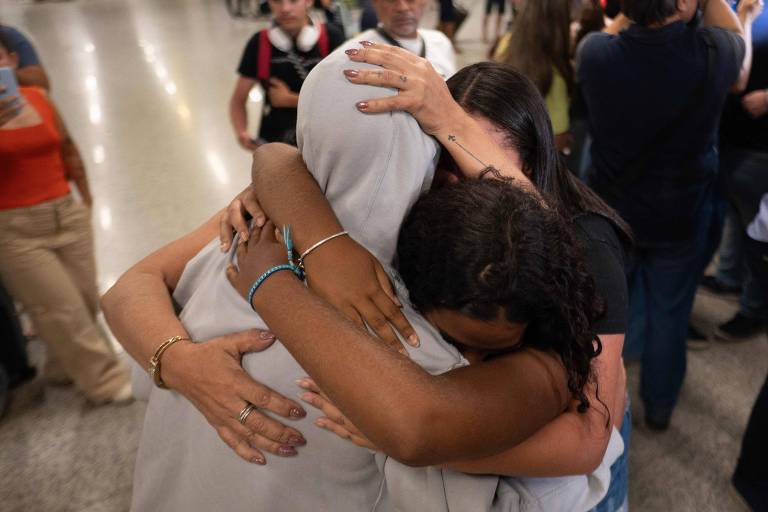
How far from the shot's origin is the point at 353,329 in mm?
697

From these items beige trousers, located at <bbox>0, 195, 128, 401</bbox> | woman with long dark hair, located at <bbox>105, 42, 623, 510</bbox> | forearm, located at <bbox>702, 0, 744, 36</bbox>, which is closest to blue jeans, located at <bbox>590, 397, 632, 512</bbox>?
woman with long dark hair, located at <bbox>105, 42, 623, 510</bbox>

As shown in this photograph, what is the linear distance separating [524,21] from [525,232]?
2029mm

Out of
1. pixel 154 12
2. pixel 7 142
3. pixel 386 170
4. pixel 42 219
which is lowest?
pixel 154 12

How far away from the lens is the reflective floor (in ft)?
6.89

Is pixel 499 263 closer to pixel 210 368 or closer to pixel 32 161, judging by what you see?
pixel 210 368

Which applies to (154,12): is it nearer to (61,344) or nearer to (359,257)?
(61,344)

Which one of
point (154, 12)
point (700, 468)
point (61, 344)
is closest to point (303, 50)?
point (61, 344)

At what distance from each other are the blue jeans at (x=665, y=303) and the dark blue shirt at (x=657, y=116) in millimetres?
104

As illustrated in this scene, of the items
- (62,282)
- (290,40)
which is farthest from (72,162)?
(290,40)

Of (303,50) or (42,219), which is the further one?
(303,50)

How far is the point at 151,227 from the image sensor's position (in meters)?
3.75

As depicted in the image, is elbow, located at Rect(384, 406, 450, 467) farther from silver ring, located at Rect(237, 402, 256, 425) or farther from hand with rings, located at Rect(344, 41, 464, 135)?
hand with rings, located at Rect(344, 41, 464, 135)

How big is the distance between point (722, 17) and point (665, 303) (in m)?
1.04

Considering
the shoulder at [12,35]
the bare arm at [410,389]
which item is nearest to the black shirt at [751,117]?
the bare arm at [410,389]
